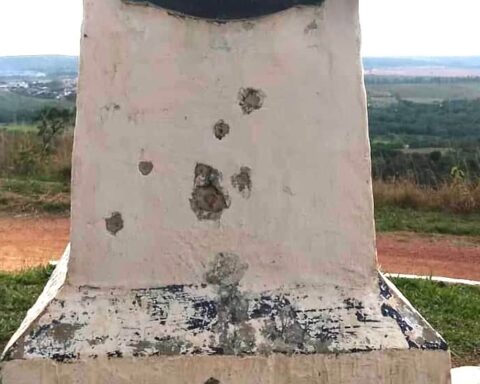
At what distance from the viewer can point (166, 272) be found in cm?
273

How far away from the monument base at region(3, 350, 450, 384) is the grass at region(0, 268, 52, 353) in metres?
2.70

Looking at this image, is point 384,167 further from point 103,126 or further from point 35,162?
point 103,126

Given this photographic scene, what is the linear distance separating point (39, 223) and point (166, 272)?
23.8 feet

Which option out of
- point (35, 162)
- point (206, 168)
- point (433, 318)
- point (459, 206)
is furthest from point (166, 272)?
point (35, 162)

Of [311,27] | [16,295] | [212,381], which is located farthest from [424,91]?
[212,381]

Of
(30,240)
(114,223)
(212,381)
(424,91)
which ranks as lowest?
(212,381)

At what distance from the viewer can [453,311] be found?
6.29 metres

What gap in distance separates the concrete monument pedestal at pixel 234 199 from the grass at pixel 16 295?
8.85ft

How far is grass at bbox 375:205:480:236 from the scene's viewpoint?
985cm

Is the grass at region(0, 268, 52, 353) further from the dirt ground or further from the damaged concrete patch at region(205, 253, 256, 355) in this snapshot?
the damaged concrete patch at region(205, 253, 256, 355)

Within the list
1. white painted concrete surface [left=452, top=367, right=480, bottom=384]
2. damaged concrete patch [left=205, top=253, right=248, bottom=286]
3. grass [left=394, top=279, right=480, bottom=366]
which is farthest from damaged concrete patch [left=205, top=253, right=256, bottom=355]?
grass [left=394, top=279, right=480, bottom=366]

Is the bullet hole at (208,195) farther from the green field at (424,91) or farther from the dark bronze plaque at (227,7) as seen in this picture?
the green field at (424,91)

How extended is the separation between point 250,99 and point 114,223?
0.54m

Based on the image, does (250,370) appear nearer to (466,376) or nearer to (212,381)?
(212,381)
